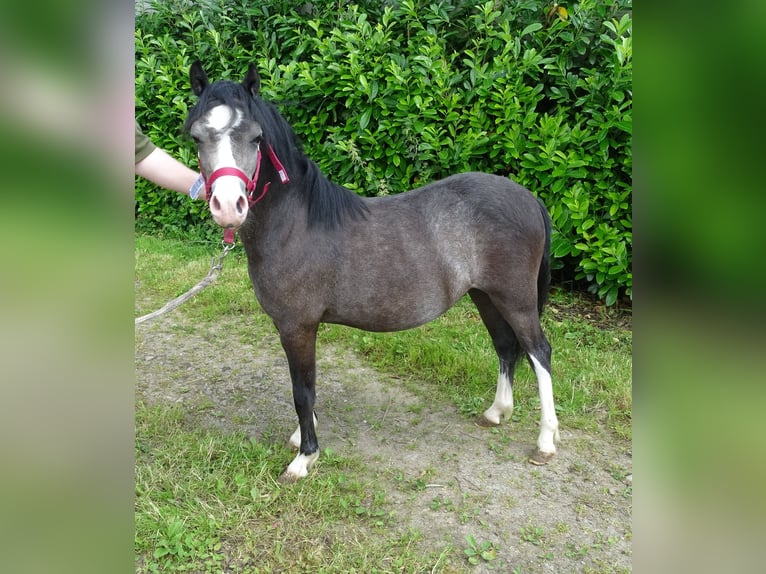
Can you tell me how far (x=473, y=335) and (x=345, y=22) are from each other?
3251 mm

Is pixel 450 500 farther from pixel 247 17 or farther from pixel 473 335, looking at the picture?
pixel 247 17

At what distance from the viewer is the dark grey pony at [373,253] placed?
2457 millimetres

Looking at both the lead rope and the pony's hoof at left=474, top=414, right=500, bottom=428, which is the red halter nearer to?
the lead rope

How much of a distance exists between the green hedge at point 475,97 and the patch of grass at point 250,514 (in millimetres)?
2731

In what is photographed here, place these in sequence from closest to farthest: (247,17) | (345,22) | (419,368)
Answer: (419,368) < (345,22) < (247,17)

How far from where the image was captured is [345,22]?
4.98 meters

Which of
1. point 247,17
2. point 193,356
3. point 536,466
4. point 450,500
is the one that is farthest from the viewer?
point 247,17

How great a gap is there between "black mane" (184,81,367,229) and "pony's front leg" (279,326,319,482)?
576mm

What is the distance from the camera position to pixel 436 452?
2.93m

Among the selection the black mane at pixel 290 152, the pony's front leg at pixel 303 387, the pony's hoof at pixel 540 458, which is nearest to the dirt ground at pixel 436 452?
the pony's hoof at pixel 540 458

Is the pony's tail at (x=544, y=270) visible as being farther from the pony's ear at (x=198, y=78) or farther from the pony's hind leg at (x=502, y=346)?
the pony's ear at (x=198, y=78)
